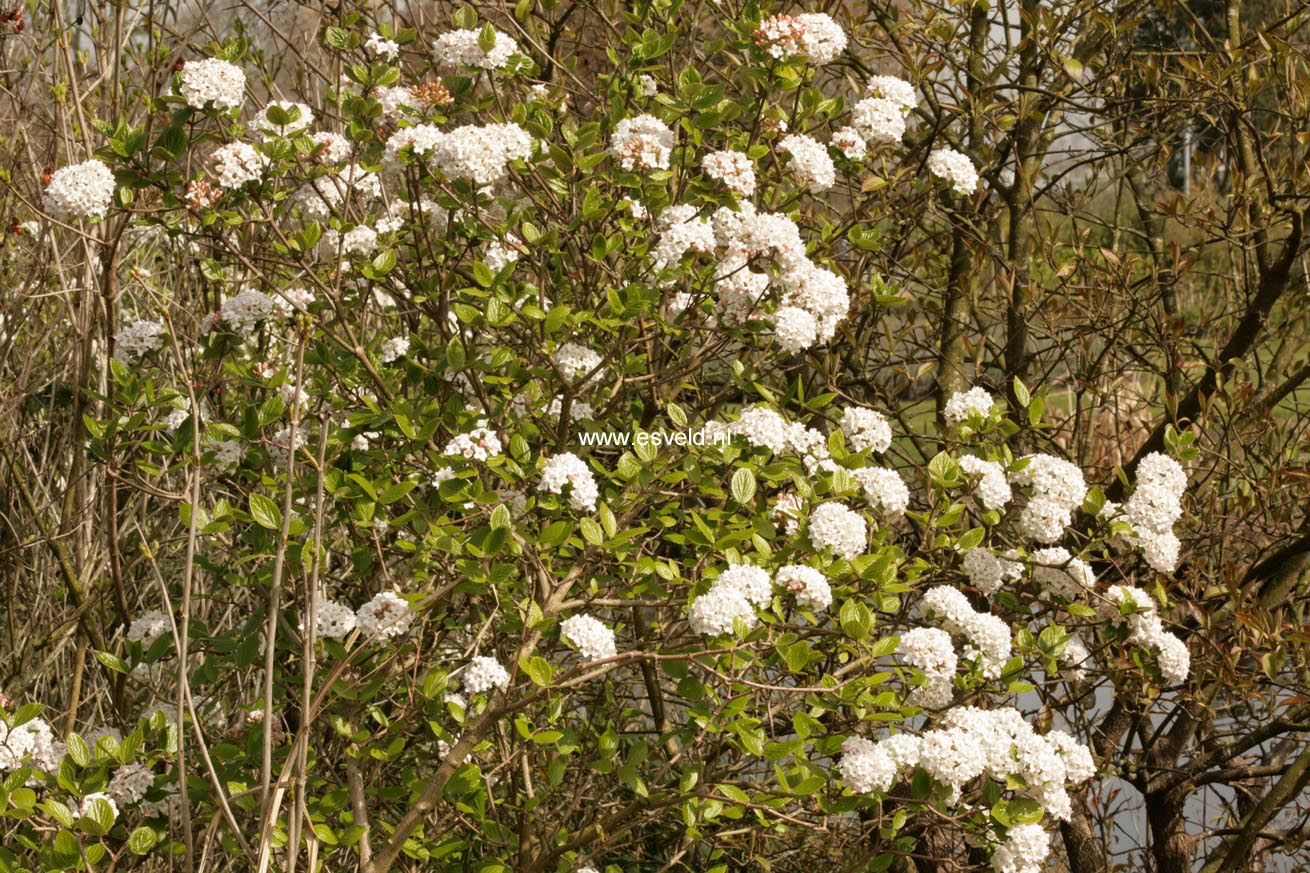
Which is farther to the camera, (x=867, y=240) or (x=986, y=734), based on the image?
(x=867, y=240)

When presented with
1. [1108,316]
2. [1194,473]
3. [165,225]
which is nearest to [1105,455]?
[1194,473]

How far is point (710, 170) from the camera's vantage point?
2543 millimetres

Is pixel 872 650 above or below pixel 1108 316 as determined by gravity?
below

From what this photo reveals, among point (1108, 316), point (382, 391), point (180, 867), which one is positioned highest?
point (1108, 316)

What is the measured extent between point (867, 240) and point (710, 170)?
1.77ft

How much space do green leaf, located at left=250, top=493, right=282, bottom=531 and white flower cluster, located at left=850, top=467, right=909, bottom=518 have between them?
119 centimetres

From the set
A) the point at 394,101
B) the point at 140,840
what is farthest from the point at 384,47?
the point at 140,840

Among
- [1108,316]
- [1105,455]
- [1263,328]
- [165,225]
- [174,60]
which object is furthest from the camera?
[1105,455]

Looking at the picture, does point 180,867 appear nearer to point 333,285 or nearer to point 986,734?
point 333,285

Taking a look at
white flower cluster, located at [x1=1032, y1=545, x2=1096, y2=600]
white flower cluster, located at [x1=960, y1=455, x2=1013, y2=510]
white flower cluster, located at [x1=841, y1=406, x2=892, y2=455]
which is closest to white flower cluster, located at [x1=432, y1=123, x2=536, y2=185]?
white flower cluster, located at [x1=841, y1=406, x2=892, y2=455]

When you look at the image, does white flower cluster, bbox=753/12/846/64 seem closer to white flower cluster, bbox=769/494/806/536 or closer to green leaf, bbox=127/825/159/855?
white flower cluster, bbox=769/494/806/536

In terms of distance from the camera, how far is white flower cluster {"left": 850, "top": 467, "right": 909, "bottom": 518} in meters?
2.54

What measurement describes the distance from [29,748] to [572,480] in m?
1.15

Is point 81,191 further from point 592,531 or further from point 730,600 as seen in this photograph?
point 730,600
